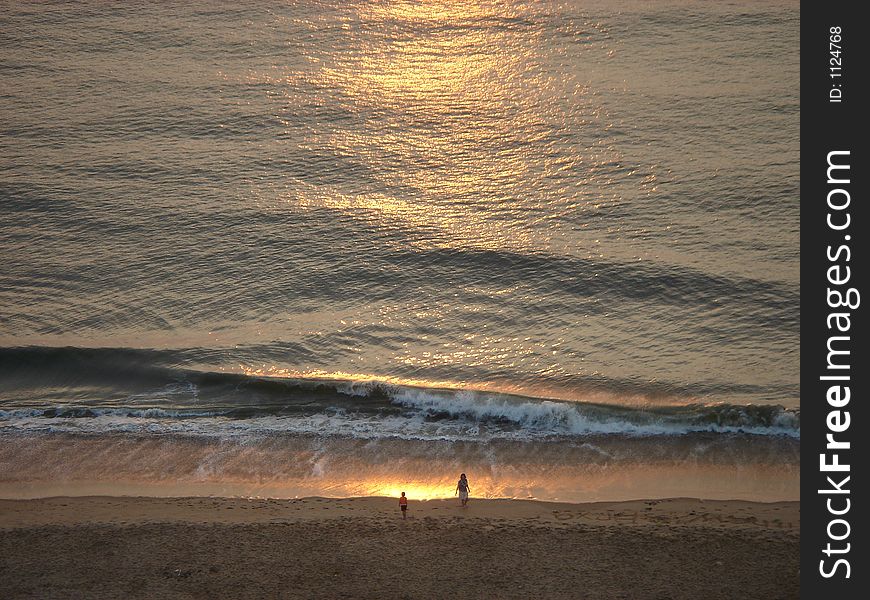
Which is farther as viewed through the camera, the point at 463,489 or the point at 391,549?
the point at 463,489

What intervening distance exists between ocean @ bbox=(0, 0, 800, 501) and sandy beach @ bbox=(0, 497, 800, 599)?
3.99 feet

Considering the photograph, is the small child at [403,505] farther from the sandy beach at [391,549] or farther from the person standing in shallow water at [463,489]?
the person standing in shallow water at [463,489]

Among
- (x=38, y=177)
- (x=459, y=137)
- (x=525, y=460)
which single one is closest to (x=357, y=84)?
(x=459, y=137)

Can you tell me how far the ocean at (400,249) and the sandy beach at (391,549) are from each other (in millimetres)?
1216

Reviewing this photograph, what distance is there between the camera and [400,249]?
1304 inches
